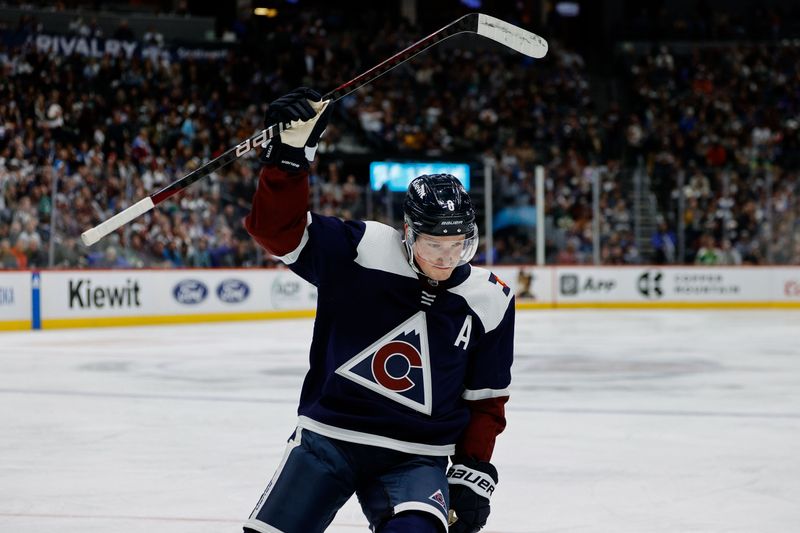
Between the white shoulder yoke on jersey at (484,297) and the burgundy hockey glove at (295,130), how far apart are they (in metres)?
0.49

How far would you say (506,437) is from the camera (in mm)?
6000

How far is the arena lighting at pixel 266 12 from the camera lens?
980 inches

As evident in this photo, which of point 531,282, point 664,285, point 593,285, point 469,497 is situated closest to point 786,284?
point 664,285

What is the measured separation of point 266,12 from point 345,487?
23783mm

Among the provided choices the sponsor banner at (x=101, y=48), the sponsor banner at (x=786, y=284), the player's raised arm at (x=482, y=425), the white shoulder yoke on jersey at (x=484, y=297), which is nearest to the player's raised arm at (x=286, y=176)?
the white shoulder yoke on jersey at (x=484, y=297)

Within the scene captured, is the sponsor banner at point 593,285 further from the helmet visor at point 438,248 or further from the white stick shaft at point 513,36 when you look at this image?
the helmet visor at point 438,248

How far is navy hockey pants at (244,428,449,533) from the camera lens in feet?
7.98

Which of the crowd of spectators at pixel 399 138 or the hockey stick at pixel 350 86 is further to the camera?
the crowd of spectators at pixel 399 138

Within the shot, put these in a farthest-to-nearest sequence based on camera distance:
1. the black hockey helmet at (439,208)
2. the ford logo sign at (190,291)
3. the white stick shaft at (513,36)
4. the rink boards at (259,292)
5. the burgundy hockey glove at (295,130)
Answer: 1. the ford logo sign at (190,291)
2. the rink boards at (259,292)
3. the white stick shaft at (513,36)
4. the black hockey helmet at (439,208)
5. the burgundy hockey glove at (295,130)

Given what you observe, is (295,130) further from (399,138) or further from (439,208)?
(399,138)

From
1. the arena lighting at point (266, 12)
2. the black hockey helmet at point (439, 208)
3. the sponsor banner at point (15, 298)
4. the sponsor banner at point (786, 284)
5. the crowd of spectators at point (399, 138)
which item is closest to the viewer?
the black hockey helmet at point (439, 208)

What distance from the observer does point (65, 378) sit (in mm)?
8852

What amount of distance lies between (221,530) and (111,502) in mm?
698

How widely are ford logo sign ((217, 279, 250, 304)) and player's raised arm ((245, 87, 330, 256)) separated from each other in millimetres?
13883
